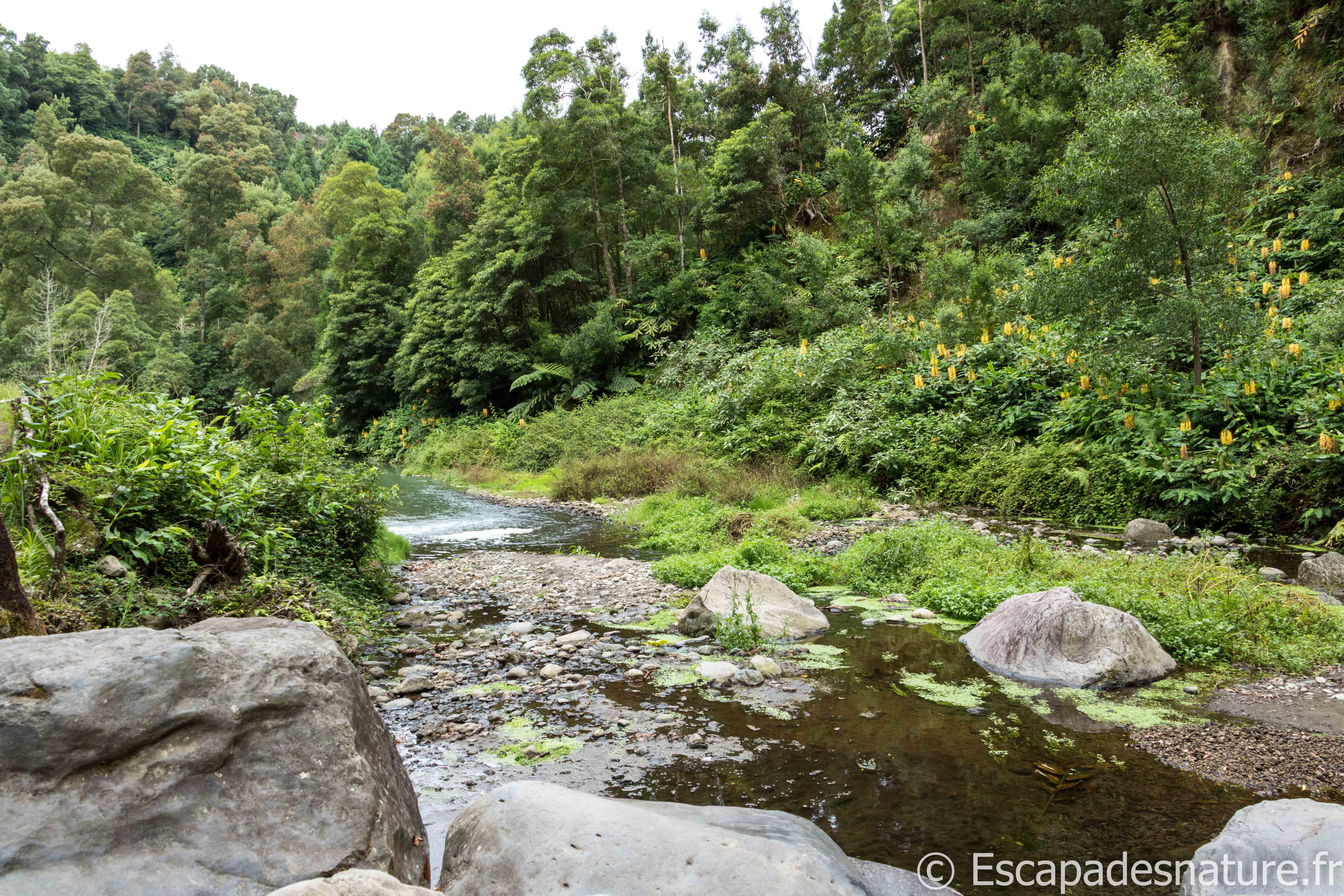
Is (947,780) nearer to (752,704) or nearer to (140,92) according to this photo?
(752,704)

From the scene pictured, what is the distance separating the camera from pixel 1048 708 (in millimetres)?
4312

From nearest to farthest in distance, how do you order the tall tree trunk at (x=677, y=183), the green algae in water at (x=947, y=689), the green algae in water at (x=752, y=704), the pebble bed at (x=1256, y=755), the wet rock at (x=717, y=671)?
1. the pebble bed at (x=1256, y=755)
2. the green algae in water at (x=752, y=704)
3. the green algae in water at (x=947, y=689)
4. the wet rock at (x=717, y=671)
5. the tall tree trunk at (x=677, y=183)

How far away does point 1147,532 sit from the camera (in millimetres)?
8773

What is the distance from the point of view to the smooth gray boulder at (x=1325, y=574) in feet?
20.9

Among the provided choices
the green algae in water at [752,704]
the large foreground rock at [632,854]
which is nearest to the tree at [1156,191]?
the green algae in water at [752,704]

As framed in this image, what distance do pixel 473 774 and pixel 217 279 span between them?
51111mm

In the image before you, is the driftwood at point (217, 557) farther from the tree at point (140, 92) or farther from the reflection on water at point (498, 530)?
the tree at point (140, 92)

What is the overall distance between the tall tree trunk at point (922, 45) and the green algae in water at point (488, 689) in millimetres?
27823

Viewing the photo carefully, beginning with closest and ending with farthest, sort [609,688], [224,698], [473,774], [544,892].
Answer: [544,892] < [224,698] < [473,774] < [609,688]

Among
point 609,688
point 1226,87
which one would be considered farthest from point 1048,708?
point 1226,87

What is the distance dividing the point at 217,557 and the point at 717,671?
143 inches

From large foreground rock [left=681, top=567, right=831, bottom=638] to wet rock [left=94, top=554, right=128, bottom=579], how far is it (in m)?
4.09

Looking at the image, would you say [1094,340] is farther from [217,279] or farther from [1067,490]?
[217,279]

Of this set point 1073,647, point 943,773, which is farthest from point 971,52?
point 943,773
